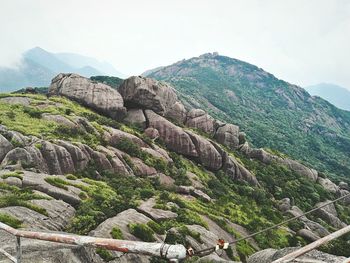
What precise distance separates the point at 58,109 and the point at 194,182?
2541 cm

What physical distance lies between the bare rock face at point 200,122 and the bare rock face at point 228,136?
1.91 m

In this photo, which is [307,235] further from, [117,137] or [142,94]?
[142,94]

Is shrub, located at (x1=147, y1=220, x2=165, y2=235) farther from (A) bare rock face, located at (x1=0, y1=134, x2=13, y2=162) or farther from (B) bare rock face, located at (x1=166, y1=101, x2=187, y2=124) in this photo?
(B) bare rock face, located at (x1=166, y1=101, x2=187, y2=124)

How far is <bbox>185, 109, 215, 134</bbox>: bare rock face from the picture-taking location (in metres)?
80.1

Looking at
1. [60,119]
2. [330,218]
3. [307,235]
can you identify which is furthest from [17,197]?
[330,218]

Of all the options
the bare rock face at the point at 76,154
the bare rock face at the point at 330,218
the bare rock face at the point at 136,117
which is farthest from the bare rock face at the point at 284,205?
the bare rock face at the point at 76,154

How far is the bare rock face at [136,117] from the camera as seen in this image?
67.3 meters

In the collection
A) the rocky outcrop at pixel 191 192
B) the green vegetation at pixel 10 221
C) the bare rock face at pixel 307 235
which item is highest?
the green vegetation at pixel 10 221

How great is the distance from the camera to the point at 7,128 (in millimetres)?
42562

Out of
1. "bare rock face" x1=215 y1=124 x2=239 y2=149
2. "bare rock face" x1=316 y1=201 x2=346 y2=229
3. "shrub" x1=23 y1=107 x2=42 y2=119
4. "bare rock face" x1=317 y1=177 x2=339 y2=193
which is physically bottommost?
"bare rock face" x1=316 y1=201 x2=346 y2=229

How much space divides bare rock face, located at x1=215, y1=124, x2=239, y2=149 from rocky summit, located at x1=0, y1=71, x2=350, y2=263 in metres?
0.26

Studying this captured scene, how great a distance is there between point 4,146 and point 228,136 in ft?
179

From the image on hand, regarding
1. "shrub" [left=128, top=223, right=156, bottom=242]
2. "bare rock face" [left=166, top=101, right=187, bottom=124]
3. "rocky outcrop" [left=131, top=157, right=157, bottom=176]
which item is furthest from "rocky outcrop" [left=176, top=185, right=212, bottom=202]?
"bare rock face" [left=166, top=101, right=187, bottom=124]

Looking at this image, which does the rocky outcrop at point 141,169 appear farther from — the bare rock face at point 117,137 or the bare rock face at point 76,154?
the bare rock face at point 76,154
